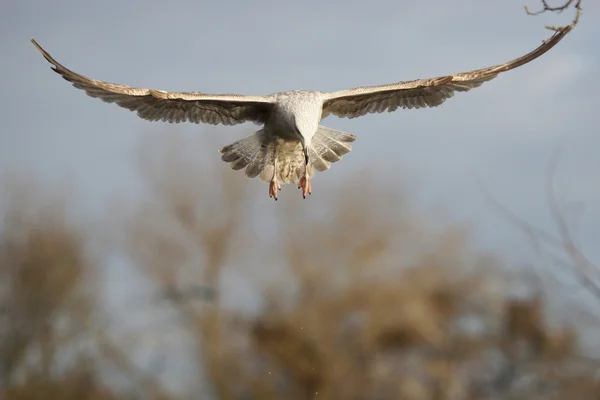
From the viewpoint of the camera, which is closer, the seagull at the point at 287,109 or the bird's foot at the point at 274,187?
the seagull at the point at 287,109

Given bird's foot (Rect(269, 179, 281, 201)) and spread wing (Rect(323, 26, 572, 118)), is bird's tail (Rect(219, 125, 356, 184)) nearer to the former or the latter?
bird's foot (Rect(269, 179, 281, 201))

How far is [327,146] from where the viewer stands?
5.29m

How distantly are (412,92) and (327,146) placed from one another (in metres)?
0.62

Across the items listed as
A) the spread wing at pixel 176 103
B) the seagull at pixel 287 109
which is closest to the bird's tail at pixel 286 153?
the seagull at pixel 287 109

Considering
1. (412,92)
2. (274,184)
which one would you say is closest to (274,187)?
(274,184)

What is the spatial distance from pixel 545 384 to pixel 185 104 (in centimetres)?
540

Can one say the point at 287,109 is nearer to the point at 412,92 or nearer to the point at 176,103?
the point at 176,103

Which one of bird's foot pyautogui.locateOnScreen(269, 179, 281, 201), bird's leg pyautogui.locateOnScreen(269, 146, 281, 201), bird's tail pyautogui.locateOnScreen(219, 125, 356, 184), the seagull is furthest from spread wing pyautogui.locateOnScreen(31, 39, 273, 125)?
bird's foot pyautogui.locateOnScreen(269, 179, 281, 201)

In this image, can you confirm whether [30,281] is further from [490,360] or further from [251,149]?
[251,149]

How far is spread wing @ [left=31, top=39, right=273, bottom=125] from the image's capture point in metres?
4.80

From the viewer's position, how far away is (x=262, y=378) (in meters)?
10.2

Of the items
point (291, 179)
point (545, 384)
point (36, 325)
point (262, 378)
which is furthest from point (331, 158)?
point (36, 325)

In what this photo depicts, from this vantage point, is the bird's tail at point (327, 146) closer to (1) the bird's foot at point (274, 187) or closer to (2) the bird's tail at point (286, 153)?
(2) the bird's tail at point (286, 153)

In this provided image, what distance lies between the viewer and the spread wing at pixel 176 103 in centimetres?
480
